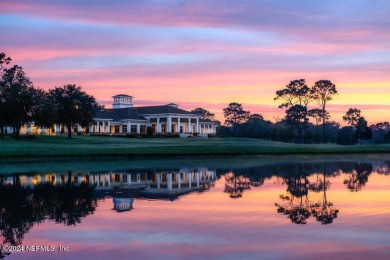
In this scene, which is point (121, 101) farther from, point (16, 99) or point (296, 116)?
point (16, 99)

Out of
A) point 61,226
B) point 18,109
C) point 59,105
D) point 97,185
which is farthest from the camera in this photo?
point 59,105

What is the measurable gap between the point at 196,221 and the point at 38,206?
6.44 meters

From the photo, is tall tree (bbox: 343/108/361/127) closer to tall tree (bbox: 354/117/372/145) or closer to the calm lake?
tall tree (bbox: 354/117/372/145)

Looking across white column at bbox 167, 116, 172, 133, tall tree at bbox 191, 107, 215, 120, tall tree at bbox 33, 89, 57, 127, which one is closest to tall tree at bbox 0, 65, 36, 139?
tall tree at bbox 33, 89, 57, 127

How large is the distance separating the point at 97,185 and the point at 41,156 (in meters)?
28.7

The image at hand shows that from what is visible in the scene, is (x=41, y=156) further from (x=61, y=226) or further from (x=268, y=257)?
(x=268, y=257)

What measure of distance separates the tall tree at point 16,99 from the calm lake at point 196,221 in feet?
→ 187

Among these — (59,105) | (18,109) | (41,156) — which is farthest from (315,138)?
(41,156)

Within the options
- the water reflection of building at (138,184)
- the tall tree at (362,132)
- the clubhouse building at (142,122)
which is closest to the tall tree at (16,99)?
the clubhouse building at (142,122)

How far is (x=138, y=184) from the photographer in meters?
28.2

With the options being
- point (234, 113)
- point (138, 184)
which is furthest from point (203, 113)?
point (138, 184)

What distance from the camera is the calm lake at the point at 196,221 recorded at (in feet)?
39.5

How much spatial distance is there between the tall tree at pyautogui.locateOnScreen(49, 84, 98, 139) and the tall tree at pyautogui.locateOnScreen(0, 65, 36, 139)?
25.0 feet

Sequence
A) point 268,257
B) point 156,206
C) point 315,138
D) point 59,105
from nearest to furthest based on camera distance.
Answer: point 268,257, point 156,206, point 59,105, point 315,138
